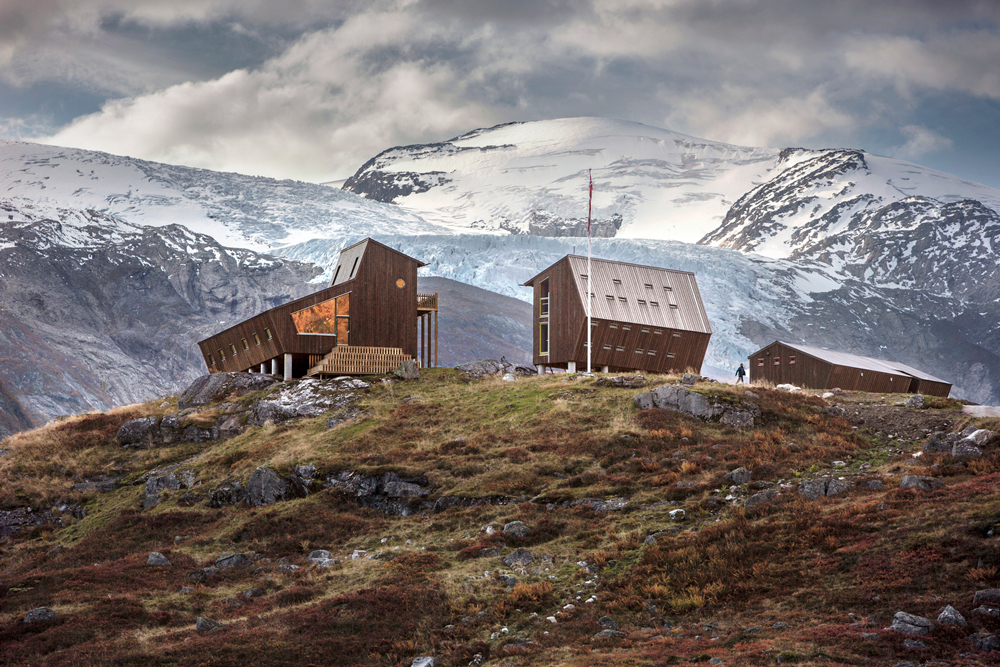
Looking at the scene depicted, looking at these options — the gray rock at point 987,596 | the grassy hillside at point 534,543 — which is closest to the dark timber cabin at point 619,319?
the grassy hillside at point 534,543

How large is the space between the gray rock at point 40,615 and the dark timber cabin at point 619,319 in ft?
110

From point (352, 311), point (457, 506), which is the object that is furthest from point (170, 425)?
point (457, 506)

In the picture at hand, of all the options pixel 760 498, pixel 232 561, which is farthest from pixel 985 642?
pixel 232 561

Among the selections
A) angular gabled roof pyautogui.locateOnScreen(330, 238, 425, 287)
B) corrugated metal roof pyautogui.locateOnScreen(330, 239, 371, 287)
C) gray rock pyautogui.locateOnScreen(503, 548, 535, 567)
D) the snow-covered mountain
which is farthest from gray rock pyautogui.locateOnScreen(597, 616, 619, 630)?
the snow-covered mountain

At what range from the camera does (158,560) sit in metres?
23.4

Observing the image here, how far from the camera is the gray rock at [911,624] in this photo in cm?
1230

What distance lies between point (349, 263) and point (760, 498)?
35918mm

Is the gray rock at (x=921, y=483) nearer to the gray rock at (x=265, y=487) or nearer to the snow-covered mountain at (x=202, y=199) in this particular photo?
the gray rock at (x=265, y=487)

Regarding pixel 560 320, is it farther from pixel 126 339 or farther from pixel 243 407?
pixel 126 339

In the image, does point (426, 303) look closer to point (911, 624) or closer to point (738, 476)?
point (738, 476)

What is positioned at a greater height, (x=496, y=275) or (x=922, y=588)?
(x=496, y=275)

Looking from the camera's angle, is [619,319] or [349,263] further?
[349,263]

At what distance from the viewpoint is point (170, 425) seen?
132 ft

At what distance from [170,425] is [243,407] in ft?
12.4
